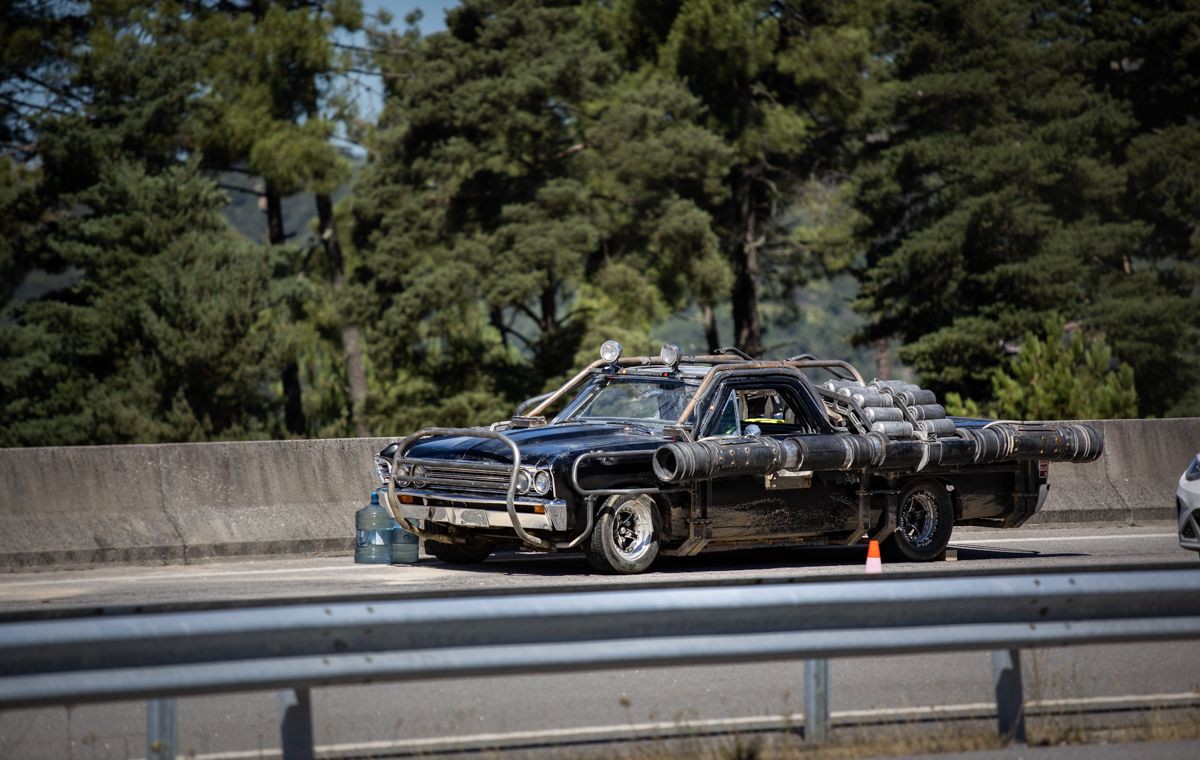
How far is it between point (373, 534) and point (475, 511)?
2153 millimetres

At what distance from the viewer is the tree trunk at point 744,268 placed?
193 feet

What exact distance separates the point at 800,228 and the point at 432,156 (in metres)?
18.8

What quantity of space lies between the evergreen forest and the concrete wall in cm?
3321

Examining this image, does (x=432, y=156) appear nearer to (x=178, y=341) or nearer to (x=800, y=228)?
(x=178, y=341)

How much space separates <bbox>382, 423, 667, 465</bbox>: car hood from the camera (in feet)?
40.8

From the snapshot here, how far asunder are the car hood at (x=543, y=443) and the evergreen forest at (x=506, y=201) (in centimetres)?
3538

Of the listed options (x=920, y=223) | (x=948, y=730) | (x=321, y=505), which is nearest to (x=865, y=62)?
(x=920, y=223)

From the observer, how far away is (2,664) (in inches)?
205

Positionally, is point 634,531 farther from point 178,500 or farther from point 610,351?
point 178,500

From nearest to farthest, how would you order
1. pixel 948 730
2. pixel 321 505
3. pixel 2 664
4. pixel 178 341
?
pixel 2 664 → pixel 948 730 → pixel 321 505 → pixel 178 341

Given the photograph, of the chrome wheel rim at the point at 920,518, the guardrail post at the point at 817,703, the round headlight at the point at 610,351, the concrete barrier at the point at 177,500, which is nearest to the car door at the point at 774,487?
the chrome wheel rim at the point at 920,518

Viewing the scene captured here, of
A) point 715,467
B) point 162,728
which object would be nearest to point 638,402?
point 715,467

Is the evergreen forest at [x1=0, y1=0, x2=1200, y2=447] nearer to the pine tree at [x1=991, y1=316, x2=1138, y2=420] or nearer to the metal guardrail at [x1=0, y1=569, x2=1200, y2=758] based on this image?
the pine tree at [x1=991, y1=316, x2=1138, y2=420]

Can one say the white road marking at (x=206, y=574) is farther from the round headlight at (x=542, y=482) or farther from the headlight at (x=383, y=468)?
the round headlight at (x=542, y=482)
